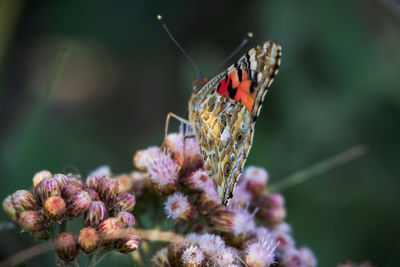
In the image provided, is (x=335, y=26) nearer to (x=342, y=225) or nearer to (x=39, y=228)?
(x=342, y=225)

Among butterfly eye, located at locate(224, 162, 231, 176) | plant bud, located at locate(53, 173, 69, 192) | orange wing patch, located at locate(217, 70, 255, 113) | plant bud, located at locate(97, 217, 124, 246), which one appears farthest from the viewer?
orange wing patch, located at locate(217, 70, 255, 113)

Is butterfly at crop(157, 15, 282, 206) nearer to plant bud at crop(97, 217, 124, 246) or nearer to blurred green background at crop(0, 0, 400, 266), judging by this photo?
plant bud at crop(97, 217, 124, 246)

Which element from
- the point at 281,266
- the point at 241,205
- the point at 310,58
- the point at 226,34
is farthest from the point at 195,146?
the point at 226,34

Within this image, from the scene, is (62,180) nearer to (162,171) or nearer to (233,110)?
(162,171)

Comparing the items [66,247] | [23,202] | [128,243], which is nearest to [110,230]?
[128,243]

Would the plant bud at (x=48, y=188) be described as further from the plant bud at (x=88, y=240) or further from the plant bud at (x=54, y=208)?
the plant bud at (x=88, y=240)

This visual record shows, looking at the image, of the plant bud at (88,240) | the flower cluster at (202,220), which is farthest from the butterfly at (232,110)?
the plant bud at (88,240)

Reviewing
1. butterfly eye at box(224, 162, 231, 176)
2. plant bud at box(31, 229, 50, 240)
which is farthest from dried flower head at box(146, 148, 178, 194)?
plant bud at box(31, 229, 50, 240)
